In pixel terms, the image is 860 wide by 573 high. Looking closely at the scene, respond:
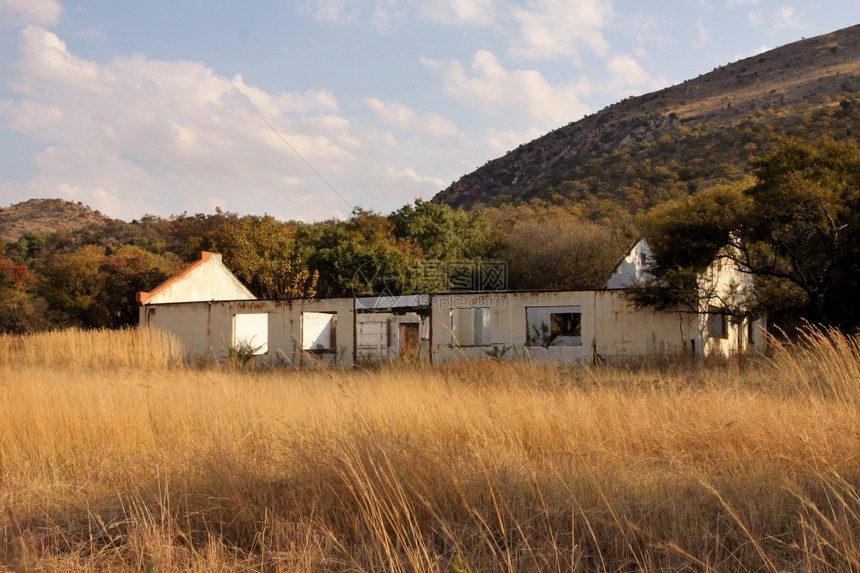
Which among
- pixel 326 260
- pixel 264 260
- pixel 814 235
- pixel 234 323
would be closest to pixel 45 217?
pixel 264 260

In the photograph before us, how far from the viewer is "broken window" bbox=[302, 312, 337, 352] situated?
87.4 ft

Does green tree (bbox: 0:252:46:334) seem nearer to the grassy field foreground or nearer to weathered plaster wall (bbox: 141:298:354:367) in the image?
weathered plaster wall (bbox: 141:298:354:367)

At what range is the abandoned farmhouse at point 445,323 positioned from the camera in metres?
20.6

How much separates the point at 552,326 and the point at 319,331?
1123 centimetres

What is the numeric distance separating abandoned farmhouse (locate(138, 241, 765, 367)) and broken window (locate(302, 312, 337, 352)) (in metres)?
0.06

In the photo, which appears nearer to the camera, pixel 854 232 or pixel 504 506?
pixel 504 506

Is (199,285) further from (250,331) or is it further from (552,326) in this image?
(552,326)

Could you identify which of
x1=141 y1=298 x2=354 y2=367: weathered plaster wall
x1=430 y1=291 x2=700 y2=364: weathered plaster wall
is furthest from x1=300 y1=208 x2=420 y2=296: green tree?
x1=430 y1=291 x2=700 y2=364: weathered plaster wall

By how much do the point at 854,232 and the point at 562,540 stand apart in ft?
59.5

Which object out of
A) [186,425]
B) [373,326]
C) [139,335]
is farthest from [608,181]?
[186,425]

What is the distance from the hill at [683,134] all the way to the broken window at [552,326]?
13.2m

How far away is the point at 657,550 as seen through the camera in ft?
12.4

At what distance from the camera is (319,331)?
2856cm

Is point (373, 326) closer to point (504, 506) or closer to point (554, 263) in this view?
point (554, 263)
